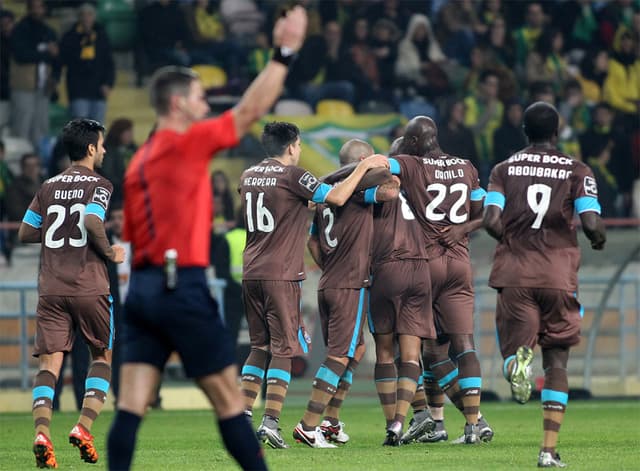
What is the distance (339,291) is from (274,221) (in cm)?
76

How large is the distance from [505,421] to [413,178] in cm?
394

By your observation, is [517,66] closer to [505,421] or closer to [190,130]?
[505,421]

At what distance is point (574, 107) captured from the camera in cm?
2319

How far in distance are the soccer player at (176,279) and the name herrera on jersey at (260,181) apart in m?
4.12

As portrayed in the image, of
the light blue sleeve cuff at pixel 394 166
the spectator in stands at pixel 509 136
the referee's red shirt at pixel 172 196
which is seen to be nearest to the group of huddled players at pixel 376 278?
the light blue sleeve cuff at pixel 394 166

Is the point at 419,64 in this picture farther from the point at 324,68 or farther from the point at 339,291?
the point at 339,291

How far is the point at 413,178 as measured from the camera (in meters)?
10.7

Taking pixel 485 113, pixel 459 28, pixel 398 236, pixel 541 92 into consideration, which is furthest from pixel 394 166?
pixel 459 28

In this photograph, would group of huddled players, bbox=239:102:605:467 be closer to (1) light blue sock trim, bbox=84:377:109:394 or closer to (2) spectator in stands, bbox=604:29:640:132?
(1) light blue sock trim, bbox=84:377:109:394

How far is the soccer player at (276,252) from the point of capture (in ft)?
35.5

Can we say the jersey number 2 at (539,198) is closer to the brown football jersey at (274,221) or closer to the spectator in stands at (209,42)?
the brown football jersey at (274,221)

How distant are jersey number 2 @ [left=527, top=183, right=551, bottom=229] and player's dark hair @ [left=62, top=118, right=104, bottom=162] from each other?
310 cm

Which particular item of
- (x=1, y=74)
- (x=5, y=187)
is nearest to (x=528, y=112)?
(x=5, y=187)

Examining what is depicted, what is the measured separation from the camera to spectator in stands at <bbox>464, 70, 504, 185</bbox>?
2177cm
